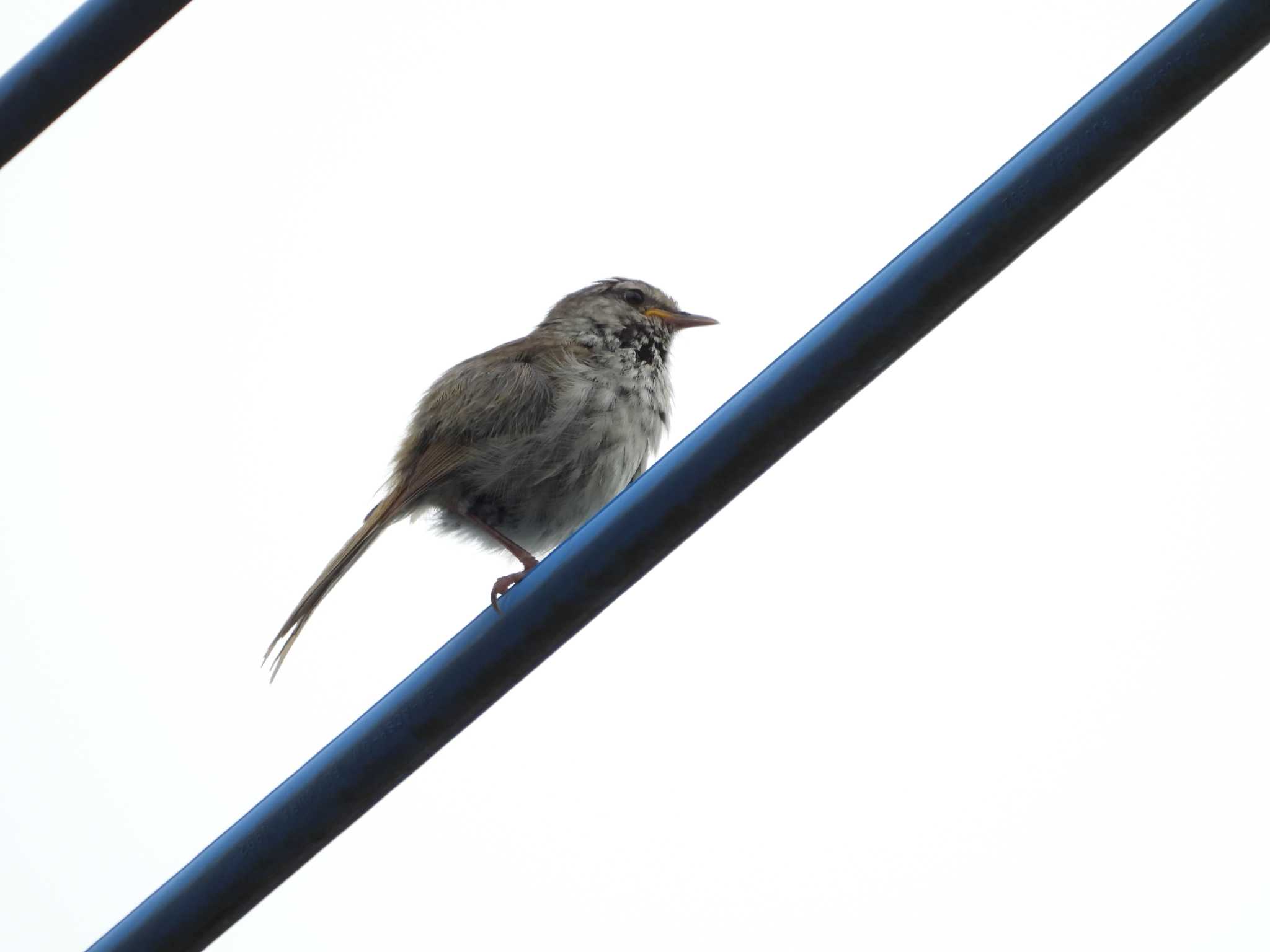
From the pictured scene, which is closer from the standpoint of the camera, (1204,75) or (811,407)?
(1204,75)

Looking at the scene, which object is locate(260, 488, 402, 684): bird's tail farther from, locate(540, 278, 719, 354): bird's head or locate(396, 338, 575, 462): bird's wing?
locate(540, 278, 719, 354): bird's head

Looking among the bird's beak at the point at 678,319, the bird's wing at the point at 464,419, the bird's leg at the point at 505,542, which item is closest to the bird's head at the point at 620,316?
the bird's beak at the point at 678,319

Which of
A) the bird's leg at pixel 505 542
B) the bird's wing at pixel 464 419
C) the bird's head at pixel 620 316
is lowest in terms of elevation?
the bird's leg at pixel 505 542

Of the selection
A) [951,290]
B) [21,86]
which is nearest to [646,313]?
[21,86]

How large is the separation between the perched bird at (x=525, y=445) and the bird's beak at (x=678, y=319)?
1.54ft

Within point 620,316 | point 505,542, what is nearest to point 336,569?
point 505,542

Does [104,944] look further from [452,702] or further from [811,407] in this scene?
[811,407]

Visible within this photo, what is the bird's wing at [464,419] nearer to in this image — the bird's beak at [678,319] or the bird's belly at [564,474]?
the bird's belly at [564,474]

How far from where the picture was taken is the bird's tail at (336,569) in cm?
465

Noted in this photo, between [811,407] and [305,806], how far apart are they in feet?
4.22

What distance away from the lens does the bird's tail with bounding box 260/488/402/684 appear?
4.65 m

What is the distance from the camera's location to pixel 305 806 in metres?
2.79

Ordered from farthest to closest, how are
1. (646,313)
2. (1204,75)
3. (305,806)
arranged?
(646,313)
(305,806)
(1204,75)

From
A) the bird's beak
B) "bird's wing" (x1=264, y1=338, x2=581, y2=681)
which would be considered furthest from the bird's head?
"bird's wing" (x1=264, y1=338, x2=581, y2=681)
